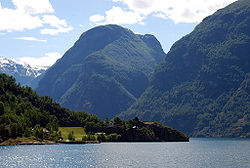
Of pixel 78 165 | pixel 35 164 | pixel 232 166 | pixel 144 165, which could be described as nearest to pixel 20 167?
pixel 35 164

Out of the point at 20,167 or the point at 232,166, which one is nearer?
the point at 20,167

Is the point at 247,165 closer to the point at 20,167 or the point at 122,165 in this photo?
the point at 122,165

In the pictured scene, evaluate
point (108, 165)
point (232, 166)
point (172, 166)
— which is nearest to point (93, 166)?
point (108, 165)

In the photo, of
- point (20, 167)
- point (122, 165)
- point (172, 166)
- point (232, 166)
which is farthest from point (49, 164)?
point (232, 166)

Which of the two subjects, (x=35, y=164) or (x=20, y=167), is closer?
(x=20, y=167)

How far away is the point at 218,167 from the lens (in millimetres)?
136750

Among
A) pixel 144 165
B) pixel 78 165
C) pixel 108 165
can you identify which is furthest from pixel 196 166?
pixel 78 165

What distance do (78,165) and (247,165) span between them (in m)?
60.6

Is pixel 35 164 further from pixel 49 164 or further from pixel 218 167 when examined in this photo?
pixel 218 167

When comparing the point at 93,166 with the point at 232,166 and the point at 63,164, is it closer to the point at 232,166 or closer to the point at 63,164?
the point at 63,164

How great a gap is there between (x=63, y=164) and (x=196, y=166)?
4686 centimetres

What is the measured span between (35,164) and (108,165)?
25445 mm

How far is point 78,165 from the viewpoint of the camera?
13838 centimetres

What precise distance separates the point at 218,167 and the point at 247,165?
13.7 metres
